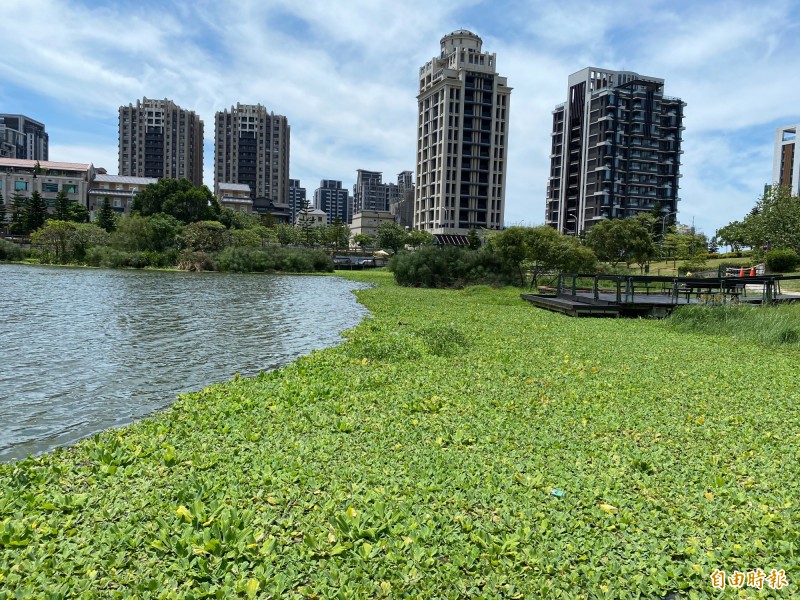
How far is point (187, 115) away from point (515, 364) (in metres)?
172

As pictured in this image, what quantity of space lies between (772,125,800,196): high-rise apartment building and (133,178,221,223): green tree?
124 meters

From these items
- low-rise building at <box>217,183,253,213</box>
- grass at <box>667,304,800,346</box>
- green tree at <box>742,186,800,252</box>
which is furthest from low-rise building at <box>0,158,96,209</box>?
grass at <box>667,304,800,346</box>

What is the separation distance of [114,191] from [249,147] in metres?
57.4

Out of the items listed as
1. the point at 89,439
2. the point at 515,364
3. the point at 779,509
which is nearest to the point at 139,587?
the point at 89,439

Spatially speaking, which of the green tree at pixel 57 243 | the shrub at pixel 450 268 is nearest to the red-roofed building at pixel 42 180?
the green tree at pixel 57 243

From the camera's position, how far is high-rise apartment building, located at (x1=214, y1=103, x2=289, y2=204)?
167250 millimetres

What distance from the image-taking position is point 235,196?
137250mm

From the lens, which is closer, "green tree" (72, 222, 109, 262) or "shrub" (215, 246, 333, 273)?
"shrub" (215, 246, 333, 273)

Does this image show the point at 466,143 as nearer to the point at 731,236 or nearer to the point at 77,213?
the point at 731,236

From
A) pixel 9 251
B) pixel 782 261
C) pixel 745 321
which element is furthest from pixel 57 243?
pixel 782 261

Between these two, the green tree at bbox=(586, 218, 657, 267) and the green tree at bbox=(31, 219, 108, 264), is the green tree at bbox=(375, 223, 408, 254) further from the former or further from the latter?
the green tree at bbox=(586, 218, 657, 267)

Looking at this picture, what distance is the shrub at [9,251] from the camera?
61.8 metres

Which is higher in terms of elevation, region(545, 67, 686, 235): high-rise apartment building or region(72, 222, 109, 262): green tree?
region(545, 67, 686, 235): high-rise apartment building

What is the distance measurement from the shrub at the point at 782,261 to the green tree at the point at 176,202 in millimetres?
65916
